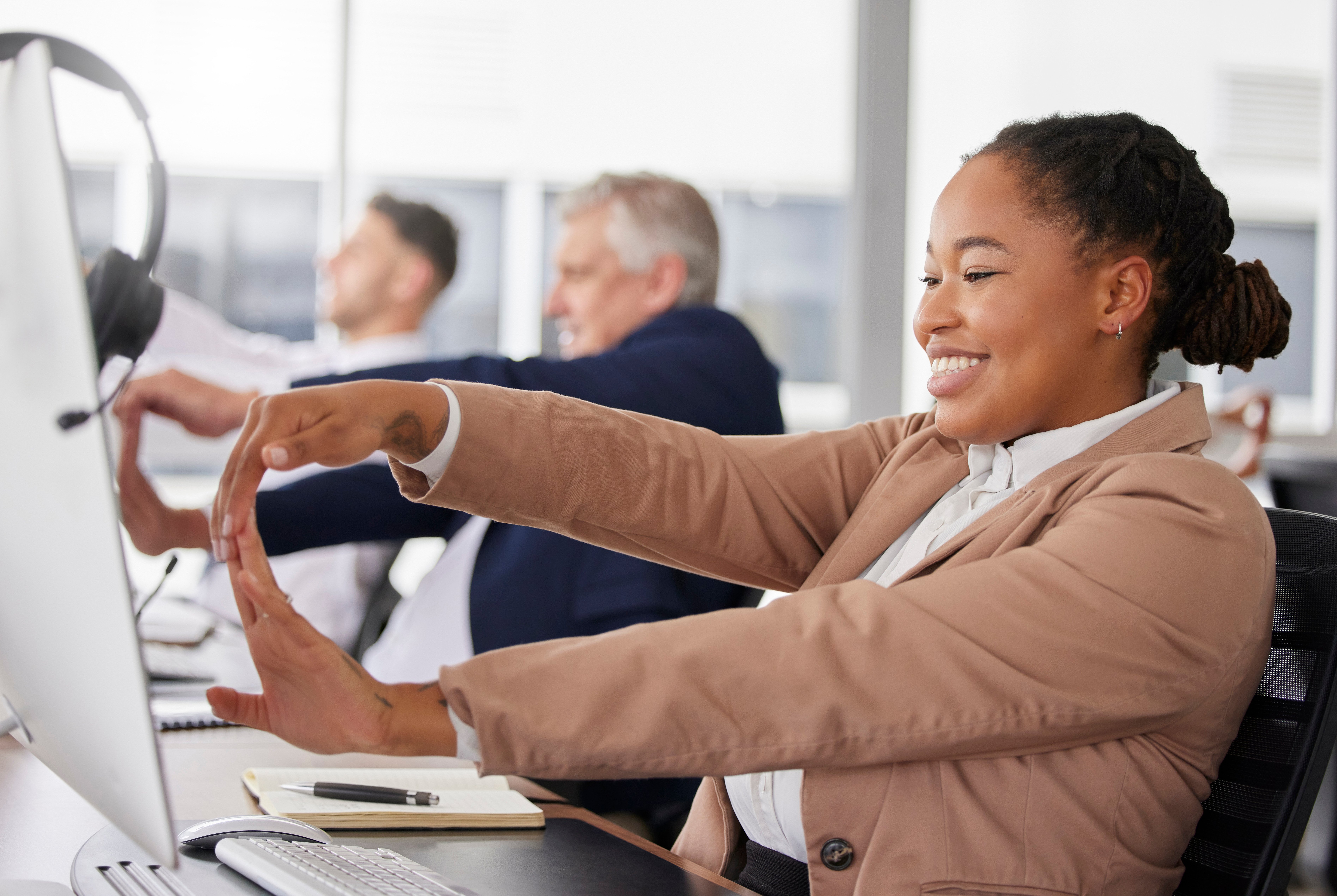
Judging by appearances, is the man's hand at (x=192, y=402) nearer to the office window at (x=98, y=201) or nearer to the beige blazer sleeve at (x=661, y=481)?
the beige blazer sleeve at (x=661, y=481)

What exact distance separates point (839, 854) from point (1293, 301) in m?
3.92

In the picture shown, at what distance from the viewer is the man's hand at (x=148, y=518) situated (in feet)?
5.10

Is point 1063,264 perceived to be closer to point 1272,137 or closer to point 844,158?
point 844,158

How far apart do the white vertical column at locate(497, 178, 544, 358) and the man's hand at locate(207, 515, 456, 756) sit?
10.5ft

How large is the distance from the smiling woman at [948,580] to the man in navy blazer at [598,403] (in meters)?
0.41

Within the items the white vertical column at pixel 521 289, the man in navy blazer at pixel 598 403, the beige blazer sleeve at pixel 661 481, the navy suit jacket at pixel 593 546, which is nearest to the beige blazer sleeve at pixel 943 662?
the beige blazer sleeve at pixel 661 481

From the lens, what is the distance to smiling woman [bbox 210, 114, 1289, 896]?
30.2 inches

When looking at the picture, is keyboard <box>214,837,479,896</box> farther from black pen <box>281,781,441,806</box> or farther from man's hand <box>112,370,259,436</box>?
man's hand <box>112,370,259,436</box>

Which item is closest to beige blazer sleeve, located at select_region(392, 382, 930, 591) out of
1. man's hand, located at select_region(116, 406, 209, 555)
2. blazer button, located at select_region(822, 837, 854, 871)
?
blazer button, located at select_region(822, 837, 854, 871)

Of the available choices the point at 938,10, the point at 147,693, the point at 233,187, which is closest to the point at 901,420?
the point at 147,693

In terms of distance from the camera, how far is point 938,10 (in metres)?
3.69

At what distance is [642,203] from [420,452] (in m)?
1.32

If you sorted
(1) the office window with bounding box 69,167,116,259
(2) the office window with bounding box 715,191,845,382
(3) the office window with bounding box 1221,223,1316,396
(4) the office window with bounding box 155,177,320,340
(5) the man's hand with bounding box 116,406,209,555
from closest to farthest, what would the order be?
(5) the man's hand with bounding box 116,406,209,555
(1) the office window with bounding box 69,167,116,259
(4) the office window with bounding box 155,177,320,340
(2) the office window with bounding box 715,191,845,382
(3) the office window with bounding box 1221,223,1316,396

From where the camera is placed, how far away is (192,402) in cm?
159
